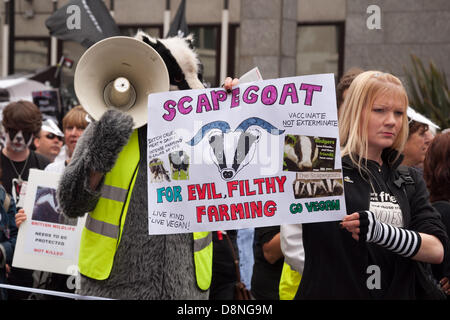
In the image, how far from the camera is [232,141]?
10.9 ft

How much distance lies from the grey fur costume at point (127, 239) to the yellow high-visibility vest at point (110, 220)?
0.03 m

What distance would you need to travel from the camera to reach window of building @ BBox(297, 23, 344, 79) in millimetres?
13422

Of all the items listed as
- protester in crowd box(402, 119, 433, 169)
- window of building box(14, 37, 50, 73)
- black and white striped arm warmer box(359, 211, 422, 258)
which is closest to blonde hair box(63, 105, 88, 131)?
protester in crowd box(402, 119, 433, 169)

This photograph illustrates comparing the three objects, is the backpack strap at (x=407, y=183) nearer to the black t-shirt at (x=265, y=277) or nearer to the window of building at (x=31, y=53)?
the black t-shirt at (x=265, y=277)

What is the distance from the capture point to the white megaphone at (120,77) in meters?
3.81

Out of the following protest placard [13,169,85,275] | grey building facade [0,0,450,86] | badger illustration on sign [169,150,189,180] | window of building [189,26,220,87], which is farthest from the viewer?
window of building [189,26,220,87]

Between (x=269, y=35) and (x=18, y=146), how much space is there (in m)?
5.28

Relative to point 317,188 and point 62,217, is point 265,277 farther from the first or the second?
point 62,217

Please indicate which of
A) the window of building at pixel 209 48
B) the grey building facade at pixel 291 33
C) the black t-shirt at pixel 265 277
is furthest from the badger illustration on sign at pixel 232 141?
the window of building at pixel 209 48

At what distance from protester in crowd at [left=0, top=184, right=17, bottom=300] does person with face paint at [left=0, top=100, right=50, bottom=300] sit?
0.89m

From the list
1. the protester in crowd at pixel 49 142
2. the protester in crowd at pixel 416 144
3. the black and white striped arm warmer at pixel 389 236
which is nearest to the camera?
the black and white striped arm warmer at pixel 389 236

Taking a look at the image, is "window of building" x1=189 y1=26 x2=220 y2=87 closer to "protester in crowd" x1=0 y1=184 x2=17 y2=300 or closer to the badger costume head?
"protester in crowd" x1=0 y1=184 x2=17 y2=300

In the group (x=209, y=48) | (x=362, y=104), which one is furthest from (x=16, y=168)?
(x=209, y=48)
